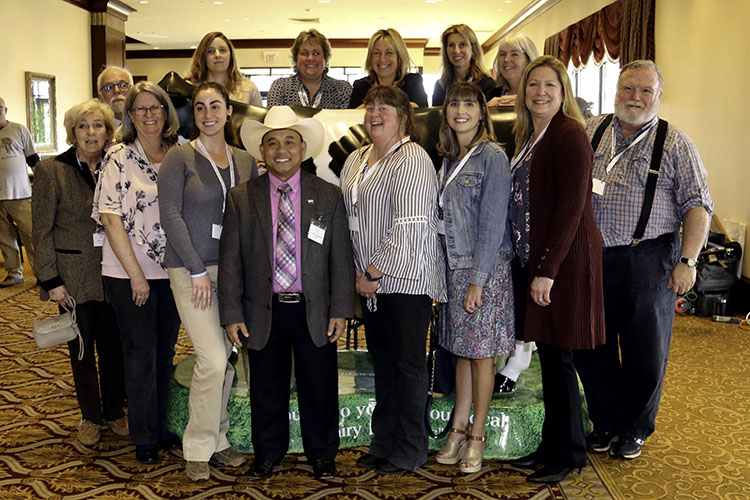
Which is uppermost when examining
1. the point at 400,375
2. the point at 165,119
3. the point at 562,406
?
the point at 165,119

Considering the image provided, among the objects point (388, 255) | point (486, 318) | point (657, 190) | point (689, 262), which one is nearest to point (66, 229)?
point (388, 255)

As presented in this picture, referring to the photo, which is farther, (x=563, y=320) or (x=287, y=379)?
(x=287, y=379)

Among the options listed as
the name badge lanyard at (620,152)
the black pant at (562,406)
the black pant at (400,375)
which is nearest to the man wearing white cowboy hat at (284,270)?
the black pant at (400,375)

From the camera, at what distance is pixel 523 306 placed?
2854 millimetres

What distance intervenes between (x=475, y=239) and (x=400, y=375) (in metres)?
0.63

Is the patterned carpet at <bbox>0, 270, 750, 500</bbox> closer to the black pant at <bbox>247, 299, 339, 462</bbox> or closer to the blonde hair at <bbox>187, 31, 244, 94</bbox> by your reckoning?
the black pant at <bbox>247, 299, 339, 462</bbox>

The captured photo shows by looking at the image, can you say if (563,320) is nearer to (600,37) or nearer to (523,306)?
(523,306)

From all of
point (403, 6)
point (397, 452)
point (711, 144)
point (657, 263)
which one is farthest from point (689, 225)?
point (403, 6)

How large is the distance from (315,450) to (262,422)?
26 centimetres

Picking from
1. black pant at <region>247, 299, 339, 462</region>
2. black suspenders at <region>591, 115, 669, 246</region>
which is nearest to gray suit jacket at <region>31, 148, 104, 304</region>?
black pant at <region>247, 299, 339, 462</region>

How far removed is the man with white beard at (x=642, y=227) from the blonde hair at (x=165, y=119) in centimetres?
182

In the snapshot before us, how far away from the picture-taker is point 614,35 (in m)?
9.30

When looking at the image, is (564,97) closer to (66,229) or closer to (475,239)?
(475,239)

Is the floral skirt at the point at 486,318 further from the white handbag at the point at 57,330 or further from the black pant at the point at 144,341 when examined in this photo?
the white handbag at the point at 57,330
